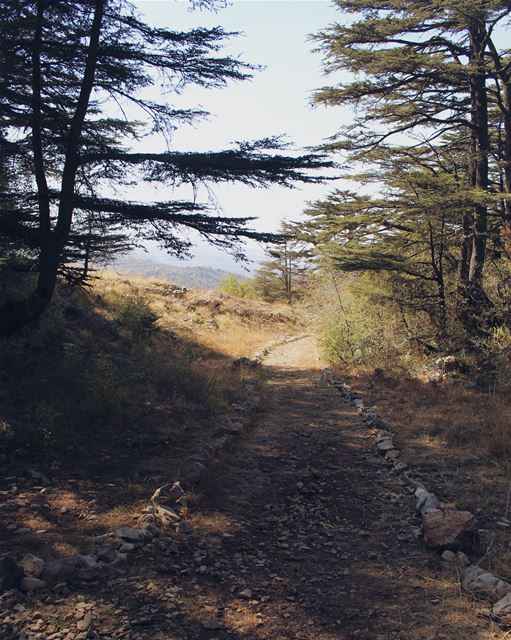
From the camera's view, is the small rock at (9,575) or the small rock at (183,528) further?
the small rock at (183,528)

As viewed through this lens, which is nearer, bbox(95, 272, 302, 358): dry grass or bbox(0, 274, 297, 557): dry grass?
bbox(0, 274, 297, 557): dry grass

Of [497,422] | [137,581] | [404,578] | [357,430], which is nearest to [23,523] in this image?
[137,581]

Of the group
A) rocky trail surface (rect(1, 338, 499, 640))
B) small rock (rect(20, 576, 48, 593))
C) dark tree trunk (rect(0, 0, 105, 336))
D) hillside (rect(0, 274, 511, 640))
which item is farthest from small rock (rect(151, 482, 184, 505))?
dark tree trunk (rect(0, 0, 105, 336))

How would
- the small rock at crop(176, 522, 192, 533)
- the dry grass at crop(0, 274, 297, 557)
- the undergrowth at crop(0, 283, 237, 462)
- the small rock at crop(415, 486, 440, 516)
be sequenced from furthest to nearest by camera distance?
the undergrowth at crop(0, 283, 237, 462) < the small rock at crop(415, 486, 440, 516) < the dry grass at crop(0, 274, 297, 557) < the small rock at crop(176, 522, 192, 533)

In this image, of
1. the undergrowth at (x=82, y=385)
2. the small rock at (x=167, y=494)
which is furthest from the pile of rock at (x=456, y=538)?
the undergrowth at (x=82, y=385)

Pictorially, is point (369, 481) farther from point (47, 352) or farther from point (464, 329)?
point (464, 329)

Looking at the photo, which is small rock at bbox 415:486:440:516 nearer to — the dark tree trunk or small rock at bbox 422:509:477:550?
small rock at bbox 422:509:477:550

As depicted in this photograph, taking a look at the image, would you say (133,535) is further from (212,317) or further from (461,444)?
(212,317)

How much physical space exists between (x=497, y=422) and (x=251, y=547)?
5308 millimetres

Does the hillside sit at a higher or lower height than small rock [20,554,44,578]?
lower

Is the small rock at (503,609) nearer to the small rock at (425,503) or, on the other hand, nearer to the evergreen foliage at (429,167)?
the small rock at (425,503)

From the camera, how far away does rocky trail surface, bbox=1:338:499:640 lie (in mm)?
3326

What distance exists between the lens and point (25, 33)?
7.57m

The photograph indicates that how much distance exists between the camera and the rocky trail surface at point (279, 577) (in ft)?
10.9
